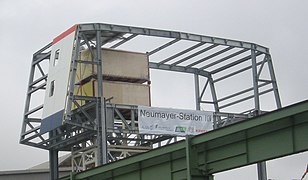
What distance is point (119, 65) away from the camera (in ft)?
149

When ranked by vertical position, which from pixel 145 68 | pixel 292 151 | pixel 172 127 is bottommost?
pixel 292 151

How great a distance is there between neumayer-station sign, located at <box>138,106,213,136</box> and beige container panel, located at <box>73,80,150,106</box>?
70 cm

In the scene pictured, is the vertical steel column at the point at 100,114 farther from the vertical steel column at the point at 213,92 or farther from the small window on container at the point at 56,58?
the vertical steel column at the point at 213,92

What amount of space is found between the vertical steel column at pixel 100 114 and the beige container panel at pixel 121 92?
1217 millimetres

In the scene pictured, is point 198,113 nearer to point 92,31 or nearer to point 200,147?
point 92,31

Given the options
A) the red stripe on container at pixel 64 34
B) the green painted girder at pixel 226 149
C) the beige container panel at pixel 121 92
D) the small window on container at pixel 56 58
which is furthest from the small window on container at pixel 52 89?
the green painted girder at pixel 226 149

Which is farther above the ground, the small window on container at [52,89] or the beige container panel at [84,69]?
the beige container panel at [84,69]

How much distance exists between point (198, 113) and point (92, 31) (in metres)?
8.81

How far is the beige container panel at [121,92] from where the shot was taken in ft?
147

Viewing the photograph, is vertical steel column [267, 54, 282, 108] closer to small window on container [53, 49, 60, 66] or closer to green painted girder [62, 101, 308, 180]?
small window on container [53, 49, 60, 66]

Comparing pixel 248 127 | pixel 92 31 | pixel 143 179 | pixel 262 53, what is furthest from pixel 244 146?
pixel 262 53

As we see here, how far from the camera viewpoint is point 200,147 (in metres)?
29.2

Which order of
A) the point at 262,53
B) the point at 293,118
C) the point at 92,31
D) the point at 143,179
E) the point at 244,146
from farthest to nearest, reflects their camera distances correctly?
the point at 262,53 → the point at 92,31 → the point at 143,179 → the point at 244,146 → the point at 293,118

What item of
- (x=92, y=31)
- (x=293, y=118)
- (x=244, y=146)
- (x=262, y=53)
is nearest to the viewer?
(x=293, y=118)
